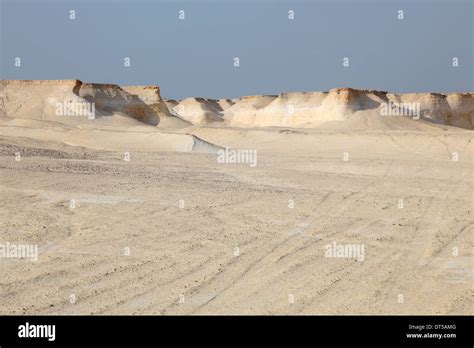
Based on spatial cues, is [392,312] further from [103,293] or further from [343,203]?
[343,203]

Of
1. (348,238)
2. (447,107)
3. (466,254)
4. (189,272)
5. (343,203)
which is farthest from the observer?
(447,107)

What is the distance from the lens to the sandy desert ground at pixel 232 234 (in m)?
6.77

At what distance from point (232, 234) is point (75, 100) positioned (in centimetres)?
4563

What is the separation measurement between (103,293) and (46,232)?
2909 mm

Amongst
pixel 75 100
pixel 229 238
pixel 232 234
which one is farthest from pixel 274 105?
pixel 229 238

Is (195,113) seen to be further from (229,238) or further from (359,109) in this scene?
(229,238)

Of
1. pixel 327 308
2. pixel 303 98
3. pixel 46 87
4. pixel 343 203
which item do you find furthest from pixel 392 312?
pixel 303 98

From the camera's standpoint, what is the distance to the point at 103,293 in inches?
266

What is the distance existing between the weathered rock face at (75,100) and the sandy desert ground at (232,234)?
30314mm
